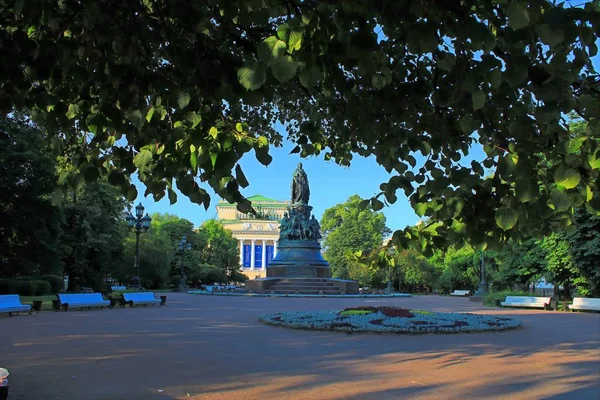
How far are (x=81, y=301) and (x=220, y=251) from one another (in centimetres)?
6570

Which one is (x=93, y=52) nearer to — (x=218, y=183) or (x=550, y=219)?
(x=218, y=183)

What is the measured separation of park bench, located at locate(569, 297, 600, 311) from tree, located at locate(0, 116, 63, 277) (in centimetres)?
2567

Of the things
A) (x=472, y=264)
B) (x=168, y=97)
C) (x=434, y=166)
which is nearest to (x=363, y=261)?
(x=434, y=166)

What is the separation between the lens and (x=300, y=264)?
122 feet

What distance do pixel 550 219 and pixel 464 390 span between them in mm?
3905

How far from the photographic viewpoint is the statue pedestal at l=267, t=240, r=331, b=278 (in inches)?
1454

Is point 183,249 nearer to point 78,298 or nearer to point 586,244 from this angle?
point 78,298

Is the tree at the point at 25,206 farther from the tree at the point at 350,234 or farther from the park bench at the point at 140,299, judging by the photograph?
the tree at the point at 350,234

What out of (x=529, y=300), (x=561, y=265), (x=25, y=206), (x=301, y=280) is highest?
(x=25, y=206)

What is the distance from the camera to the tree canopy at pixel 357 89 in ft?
9.21

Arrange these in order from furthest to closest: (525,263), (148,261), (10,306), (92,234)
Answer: (148,261)
(92,234)
(525,263)
(10,306)

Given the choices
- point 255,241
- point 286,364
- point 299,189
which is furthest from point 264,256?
point 286,364

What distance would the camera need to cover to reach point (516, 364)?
9.04 metres

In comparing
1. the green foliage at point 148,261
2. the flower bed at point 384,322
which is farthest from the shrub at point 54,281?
the flower bed at point 384,322
